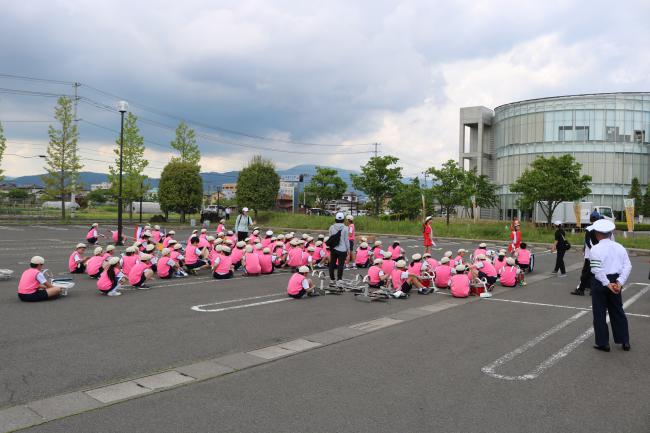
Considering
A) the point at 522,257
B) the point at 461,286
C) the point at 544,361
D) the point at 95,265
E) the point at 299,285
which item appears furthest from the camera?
the point at 522,257

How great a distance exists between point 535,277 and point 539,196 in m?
24.6

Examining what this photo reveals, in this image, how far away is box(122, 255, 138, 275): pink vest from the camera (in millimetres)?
11320

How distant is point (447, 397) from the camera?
4.70 m

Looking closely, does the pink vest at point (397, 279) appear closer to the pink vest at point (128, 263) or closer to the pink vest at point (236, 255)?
the pink vest at point (236, 255)

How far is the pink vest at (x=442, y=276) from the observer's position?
38.1ft

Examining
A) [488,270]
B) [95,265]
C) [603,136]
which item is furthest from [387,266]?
[603,136]

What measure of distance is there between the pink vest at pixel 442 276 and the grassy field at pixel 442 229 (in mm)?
18757

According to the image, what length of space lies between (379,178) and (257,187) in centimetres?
1204

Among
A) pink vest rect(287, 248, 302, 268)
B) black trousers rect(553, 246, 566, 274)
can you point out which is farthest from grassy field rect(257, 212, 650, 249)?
pink vest rect(287, 248, 302, 268)

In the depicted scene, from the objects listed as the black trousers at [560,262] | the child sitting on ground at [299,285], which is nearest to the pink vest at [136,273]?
the child sitting on ground at [299,285]

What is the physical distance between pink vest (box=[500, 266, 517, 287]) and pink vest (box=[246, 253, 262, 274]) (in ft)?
22.0

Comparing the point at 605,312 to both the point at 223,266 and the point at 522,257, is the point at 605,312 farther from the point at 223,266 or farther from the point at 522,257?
the point at 223,266

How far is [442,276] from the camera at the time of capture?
1162cm

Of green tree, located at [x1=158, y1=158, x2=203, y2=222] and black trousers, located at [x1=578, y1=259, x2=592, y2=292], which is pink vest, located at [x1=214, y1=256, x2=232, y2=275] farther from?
green tree, located at [x1=158, y1=158, x2=203, y2=222]
